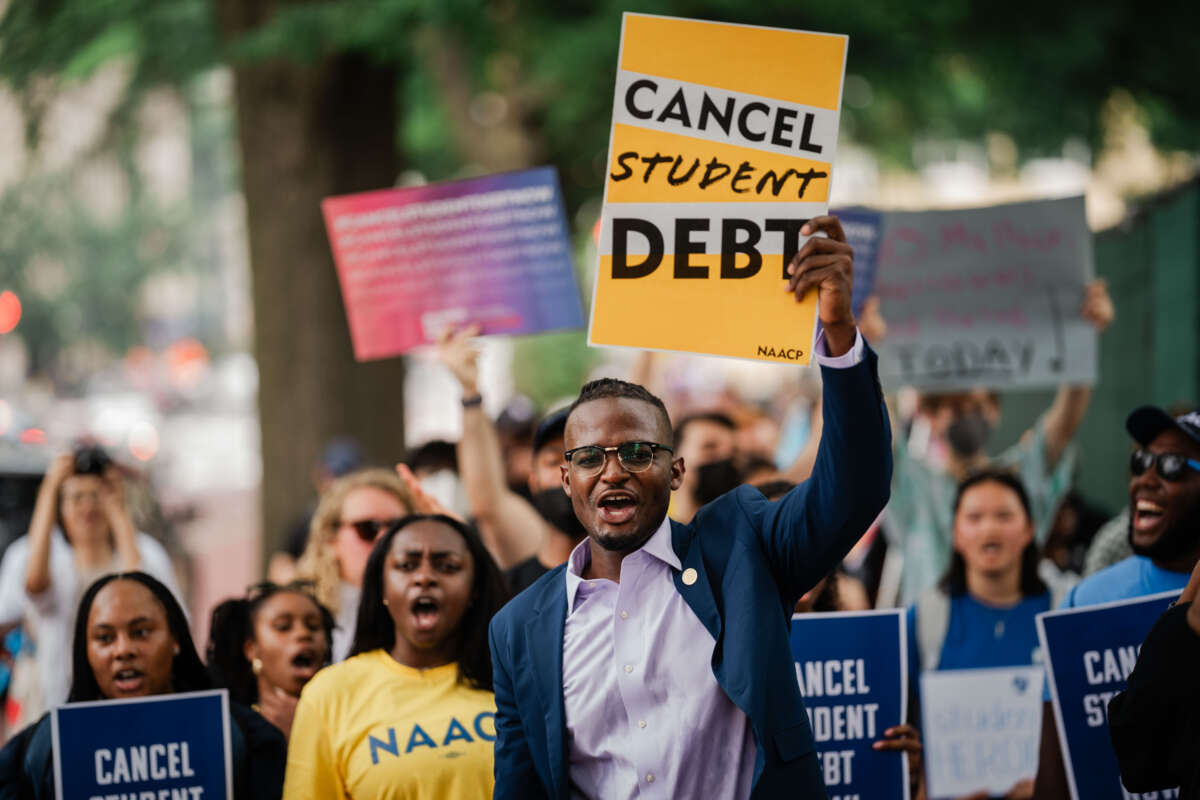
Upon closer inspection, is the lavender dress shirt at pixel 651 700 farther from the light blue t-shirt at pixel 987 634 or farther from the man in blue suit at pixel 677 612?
the light blue t-shirt at pixel 987 634

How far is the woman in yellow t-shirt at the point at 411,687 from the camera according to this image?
3.62 metres

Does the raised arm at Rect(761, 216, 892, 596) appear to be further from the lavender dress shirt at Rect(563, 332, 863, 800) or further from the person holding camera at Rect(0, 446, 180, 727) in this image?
the person holding camera at Rect(0, 446, 180, 727)

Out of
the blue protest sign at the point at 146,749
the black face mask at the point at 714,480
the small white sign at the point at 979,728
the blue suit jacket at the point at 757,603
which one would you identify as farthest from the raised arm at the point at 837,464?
the black face mask at the point at 714,480

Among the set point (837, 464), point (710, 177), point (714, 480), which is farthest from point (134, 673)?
point (714, 480)

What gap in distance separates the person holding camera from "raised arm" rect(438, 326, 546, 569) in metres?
1.46

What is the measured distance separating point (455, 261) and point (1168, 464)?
3.12 meters

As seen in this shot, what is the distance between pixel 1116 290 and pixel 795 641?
7.31 meters

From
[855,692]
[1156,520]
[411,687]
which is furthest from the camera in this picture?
[855,692]

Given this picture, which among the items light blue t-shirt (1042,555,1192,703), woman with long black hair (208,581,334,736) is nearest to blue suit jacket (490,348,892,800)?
light blue t-shirt (1042,555,1192,703)

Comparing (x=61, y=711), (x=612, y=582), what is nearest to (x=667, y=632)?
(x=612, y=582)

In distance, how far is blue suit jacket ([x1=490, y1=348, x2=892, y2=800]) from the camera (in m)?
2.69

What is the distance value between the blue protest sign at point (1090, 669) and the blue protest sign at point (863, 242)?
2339 millimetres

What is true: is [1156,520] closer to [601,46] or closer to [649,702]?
[649,702]

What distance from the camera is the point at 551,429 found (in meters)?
5.00
